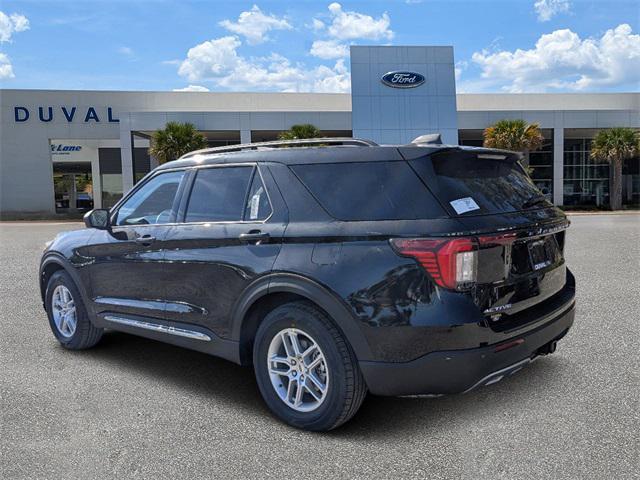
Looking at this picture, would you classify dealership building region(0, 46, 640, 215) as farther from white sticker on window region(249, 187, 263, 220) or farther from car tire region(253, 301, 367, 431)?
car tire region(253, 301, 367, 431)

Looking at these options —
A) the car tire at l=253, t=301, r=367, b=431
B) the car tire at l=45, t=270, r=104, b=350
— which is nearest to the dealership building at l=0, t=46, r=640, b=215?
the car tire at l=45, t=270, r=104, b=350

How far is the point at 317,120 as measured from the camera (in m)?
33.9

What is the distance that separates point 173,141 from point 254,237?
29.0 m

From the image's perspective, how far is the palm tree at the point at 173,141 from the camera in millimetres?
30688

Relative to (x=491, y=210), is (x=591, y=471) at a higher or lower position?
lower

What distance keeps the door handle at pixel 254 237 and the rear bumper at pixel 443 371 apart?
3.33 ft

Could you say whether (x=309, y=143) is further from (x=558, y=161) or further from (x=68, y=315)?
(x=558, y=161)

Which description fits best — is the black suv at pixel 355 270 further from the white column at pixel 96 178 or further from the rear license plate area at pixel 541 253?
the white column at pixel 96 178

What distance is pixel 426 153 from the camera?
124 inches

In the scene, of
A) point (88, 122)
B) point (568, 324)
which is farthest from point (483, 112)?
point (568, 324)

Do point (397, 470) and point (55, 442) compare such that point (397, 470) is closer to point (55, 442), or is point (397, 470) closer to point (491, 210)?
point (491, 210)

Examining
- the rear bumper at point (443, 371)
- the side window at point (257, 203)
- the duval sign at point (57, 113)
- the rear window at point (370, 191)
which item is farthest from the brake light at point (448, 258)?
the duval sign at point (57, 113)

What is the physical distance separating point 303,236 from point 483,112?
35103 millimetres

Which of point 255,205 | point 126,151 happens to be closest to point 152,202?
point 255,205
